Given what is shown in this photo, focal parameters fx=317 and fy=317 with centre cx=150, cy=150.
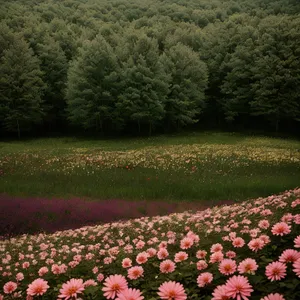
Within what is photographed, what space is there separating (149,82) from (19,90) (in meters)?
18.2

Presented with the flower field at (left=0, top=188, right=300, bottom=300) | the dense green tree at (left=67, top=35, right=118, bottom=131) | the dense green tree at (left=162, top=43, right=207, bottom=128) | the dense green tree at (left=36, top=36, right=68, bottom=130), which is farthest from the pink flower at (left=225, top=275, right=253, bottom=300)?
the dense green tree at (left=36, top=36, right=68, bottom=130)

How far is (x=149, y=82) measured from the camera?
42344mm

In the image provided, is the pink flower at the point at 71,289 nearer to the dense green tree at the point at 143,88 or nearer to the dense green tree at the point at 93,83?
the dense green tree at the point at 143,88

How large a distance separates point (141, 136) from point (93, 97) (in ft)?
28.0

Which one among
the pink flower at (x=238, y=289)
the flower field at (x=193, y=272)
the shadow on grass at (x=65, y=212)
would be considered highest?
Answer: the pink flower at (x=238, y=289)

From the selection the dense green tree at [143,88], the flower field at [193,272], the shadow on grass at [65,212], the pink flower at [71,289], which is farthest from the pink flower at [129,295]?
the dense green tree at [143,88]

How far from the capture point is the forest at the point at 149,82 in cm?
4328

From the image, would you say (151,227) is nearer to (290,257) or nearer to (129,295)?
(290,257)

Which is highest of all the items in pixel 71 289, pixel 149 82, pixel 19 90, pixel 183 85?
pixel 149 82

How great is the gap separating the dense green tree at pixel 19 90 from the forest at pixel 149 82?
140 millimetres

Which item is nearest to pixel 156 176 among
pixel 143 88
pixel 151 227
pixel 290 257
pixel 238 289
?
pixel 151 227

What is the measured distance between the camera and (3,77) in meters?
43.5

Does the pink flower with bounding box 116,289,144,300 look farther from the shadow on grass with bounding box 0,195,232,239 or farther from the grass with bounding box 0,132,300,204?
the grass with bounding box 0,132,300,204

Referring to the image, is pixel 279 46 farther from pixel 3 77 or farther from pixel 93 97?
pixel 3 77
